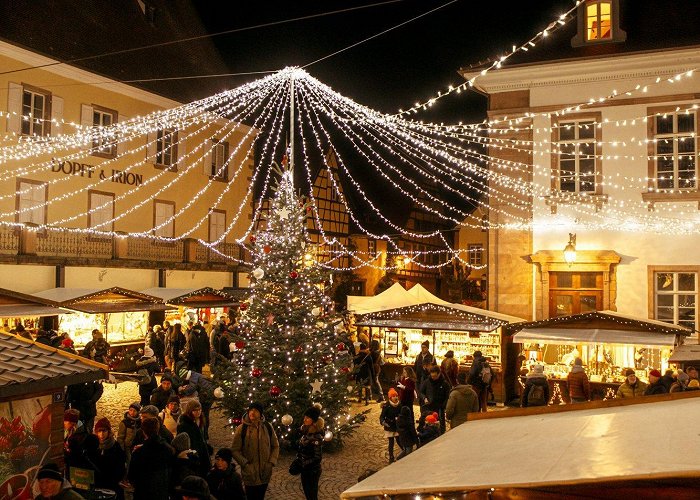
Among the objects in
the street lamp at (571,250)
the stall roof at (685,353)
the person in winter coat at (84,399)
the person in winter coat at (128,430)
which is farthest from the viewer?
the street lamp at (571,250)

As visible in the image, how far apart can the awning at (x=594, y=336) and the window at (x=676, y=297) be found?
243cm

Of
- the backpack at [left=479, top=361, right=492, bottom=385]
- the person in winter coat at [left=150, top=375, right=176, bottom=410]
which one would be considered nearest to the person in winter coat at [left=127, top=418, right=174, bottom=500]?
the person in winter coat at [left=150, top=375, right=176, bottom=410]

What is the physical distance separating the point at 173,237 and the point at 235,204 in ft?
14.1

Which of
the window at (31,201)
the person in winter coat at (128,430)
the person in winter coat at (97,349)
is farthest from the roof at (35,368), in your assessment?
the window at (31,201)

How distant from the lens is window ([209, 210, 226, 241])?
3034 centimetres

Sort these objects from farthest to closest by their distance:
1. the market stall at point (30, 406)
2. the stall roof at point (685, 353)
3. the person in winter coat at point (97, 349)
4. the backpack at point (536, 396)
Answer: the person in winter coat at point (97, 349), the stall roof at point (685, 353), the backpack at point (536, 396), the market stall at point (30, 406)

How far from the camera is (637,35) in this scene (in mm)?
17000

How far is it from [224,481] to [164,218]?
2304 cm

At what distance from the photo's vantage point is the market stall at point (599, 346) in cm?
1420

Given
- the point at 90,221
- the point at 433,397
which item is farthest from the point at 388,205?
the point at 433,397

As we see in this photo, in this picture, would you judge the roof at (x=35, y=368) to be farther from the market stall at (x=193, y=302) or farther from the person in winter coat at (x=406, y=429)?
the market stall at (x=193, y=302)

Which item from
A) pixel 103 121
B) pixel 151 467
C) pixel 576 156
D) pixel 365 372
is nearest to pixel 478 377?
pixel 365 372

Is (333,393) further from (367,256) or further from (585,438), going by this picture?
(367,256)

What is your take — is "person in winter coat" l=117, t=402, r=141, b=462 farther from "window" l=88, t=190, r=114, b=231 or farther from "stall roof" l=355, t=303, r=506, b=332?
"window" l=88, t=190, r=114, b=231
